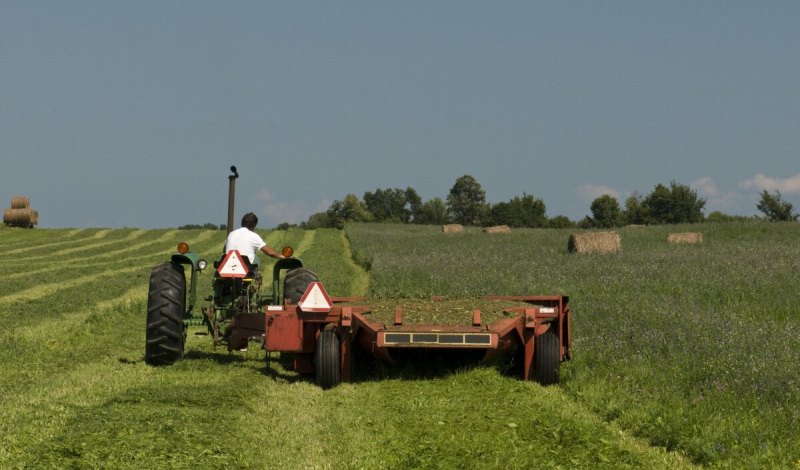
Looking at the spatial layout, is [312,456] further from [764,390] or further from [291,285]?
[291,285]

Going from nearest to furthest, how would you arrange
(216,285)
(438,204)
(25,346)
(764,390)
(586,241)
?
(764,390), (216,285), (25,346), (586,241), (438,204)

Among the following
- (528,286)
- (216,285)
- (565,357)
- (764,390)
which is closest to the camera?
(764,390)

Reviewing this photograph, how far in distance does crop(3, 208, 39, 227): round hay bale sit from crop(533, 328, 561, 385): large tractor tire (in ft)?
185

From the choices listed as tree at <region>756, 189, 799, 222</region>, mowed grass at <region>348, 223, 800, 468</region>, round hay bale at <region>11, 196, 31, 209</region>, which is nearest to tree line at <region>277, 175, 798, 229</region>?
tree at <region>756, 189, 799, 222</region>

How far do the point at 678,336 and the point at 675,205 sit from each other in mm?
98113

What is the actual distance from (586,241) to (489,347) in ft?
91.3

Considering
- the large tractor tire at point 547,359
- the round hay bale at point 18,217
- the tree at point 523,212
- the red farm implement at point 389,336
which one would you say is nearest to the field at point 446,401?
the large tractor tire at point 547,359

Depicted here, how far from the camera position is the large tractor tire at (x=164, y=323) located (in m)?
13.2

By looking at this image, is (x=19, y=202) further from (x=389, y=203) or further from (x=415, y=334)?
(x=389, y=203)

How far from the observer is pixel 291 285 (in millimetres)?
14320

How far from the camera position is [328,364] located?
11.9 meters

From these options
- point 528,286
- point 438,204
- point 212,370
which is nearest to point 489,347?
point 212,370

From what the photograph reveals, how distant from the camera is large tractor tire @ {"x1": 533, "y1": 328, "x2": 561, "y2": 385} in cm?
1188

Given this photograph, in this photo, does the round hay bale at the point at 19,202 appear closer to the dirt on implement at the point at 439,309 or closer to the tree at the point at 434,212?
the dirt on implement at the point at 439,309
